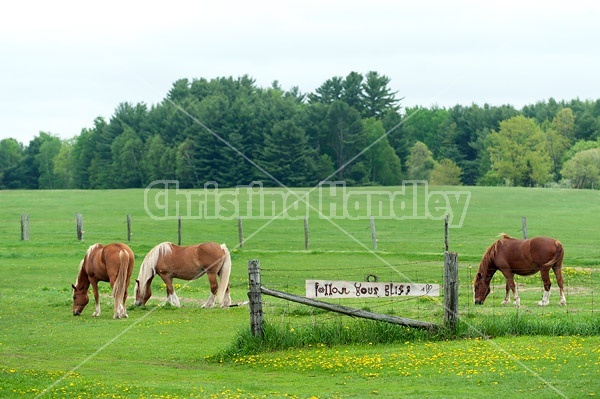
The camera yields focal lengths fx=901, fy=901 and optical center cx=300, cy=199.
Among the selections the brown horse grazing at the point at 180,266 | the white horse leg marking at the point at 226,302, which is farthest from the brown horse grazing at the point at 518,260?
the brown horse grazing at the point at 180,266

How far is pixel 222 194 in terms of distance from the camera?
6931 centimetres

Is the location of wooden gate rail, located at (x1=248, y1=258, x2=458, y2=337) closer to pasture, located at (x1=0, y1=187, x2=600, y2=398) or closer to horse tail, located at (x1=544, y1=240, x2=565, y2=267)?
pasture, located at (x1=0, y1=187, x2=600, y2=398)

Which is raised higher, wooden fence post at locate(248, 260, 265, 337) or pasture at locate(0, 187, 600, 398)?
wooden fence post at locate(248, 260, 265, 337)

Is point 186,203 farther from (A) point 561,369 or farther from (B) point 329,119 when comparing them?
(A) point 561,369

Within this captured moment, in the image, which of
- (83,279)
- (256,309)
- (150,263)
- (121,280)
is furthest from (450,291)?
(83,279)

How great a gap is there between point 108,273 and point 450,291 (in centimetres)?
837

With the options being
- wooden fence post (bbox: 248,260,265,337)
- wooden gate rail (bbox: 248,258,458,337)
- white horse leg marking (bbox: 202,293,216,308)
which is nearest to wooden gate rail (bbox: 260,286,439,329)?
wooden gate rail (bbox: 248,258,458,337)

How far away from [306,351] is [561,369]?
14.0ft

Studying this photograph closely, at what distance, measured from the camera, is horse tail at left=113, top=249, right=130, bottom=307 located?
64.1ft

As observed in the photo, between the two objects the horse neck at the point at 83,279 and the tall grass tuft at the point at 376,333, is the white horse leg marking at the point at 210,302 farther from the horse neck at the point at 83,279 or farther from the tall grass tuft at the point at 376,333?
the tall grass tuft at the point at 376,333

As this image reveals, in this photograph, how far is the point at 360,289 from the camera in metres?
15.4

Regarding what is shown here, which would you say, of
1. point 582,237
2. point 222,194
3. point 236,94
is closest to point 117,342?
point 582,237

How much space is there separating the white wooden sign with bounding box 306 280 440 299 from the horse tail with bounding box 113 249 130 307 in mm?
5813

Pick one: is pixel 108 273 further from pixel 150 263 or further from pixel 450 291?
pixel 450 291
